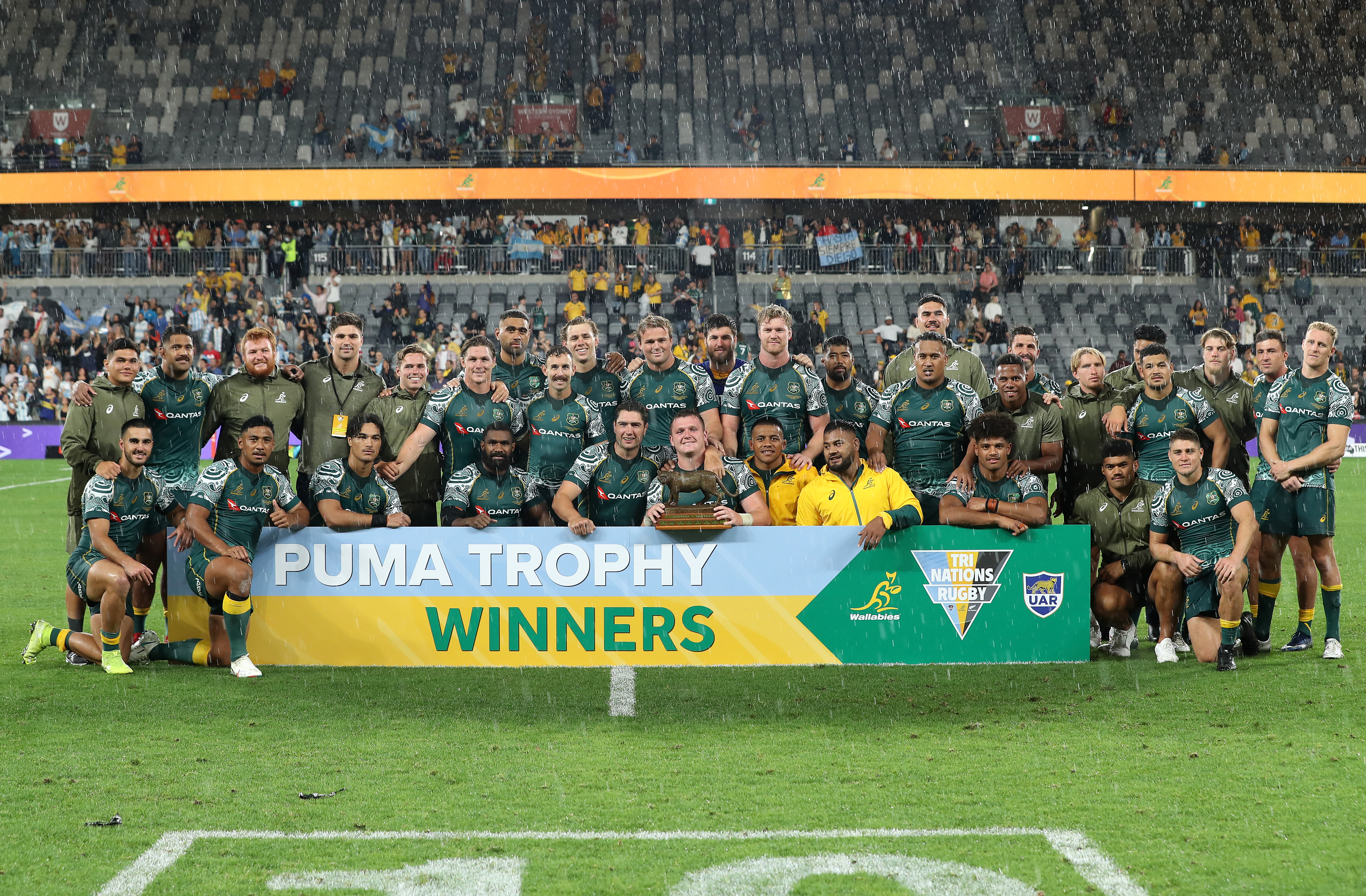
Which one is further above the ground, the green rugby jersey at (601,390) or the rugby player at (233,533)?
the green rugby jersey at (601,390)

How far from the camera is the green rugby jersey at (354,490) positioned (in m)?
7.81

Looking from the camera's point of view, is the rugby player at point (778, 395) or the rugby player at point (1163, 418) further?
the rugby player at point (778, 395)

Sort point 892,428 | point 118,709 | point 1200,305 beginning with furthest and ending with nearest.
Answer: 1. point 1200,305
2. point 892,428
3. point 118,709

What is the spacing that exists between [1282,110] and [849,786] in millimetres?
37253

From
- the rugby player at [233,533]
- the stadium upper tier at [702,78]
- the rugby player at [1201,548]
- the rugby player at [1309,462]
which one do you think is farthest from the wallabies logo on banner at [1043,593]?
the stadium upper tier at [702,78]

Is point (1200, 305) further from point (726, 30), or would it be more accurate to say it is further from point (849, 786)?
point (849, 786)

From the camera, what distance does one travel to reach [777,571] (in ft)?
24.9

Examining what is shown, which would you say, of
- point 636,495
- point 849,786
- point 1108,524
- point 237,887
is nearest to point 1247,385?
Answer: point 1108,524

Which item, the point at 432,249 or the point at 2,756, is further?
the point at 432,249

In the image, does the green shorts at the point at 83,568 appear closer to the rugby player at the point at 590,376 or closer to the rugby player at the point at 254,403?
the rugby player at the point at 254,403

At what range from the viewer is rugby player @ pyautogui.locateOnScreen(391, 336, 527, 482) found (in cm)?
804

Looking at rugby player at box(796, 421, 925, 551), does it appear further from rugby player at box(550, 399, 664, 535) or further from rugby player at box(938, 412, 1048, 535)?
rugby player at box(550, 399, 664, 535)

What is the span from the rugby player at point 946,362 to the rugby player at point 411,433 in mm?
3076

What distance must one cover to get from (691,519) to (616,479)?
602mm
